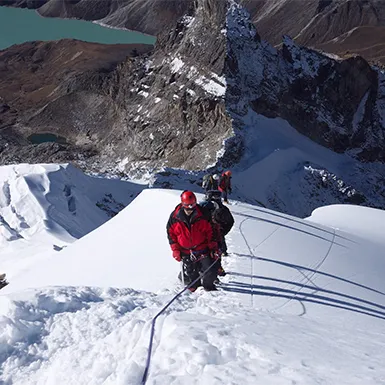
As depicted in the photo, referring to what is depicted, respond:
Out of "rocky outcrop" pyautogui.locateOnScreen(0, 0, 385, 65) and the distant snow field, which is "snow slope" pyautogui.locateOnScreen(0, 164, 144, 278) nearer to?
the distant snow field

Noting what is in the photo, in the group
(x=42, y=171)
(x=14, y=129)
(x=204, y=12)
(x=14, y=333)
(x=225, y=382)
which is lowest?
(x=14, y=129)

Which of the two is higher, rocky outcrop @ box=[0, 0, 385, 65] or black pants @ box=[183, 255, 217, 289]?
rocky outcrop @ box=[0, 0, 385, 65]

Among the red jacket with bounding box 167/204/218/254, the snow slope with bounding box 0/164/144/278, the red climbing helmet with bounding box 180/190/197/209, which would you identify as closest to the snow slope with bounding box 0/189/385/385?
the red jacket with bounding box 167/204/218/254

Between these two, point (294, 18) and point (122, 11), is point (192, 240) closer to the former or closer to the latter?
point (294, 18)

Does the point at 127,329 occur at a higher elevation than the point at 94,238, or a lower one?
higher

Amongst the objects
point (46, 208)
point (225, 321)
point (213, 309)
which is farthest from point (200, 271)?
point (46, 208)

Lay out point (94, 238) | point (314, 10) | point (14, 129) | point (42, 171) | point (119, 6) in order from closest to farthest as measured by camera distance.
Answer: point (94, 238) → point (42, 171) → point (14, 129) → point (314, 10) → point (119, 6)

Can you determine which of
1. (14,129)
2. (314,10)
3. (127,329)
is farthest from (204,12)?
(314,10)

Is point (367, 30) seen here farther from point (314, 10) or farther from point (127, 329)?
point (127, 329)
